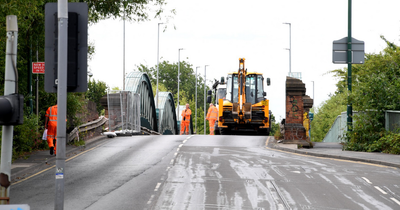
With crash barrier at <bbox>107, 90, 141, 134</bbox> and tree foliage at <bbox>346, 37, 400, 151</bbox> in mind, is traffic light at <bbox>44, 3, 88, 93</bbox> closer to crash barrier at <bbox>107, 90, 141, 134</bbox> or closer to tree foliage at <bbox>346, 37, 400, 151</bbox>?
tree foliage at <bbox>346, 37, 400, 151</bbox>

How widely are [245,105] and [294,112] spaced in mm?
7663

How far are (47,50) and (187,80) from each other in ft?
329

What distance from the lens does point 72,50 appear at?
21.1 ft

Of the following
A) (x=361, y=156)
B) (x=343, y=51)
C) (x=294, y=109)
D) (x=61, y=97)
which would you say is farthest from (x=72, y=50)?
(x=343, y=51)

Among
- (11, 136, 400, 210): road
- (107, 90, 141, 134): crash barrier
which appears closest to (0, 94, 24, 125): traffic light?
(11, 136, 400, 210): road

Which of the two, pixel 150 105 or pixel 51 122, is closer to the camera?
pixel 51 122

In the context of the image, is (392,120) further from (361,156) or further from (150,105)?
(150,105)

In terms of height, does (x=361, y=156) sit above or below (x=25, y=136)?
A: below

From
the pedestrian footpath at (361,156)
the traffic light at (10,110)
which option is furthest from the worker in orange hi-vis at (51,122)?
the traffic light at (10,110)

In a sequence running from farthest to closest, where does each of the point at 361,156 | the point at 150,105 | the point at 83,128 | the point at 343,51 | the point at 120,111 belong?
the point at 150,105 → the point at 120,111 → the point at 343,51 → the point at 83,128 → the point at 361,156

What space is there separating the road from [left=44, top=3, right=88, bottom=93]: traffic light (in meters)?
3.53

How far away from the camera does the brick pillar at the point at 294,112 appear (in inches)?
846

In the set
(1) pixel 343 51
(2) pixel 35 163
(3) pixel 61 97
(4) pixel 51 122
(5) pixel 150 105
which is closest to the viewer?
(3) pixel 61 97

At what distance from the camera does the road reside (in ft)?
31.5
